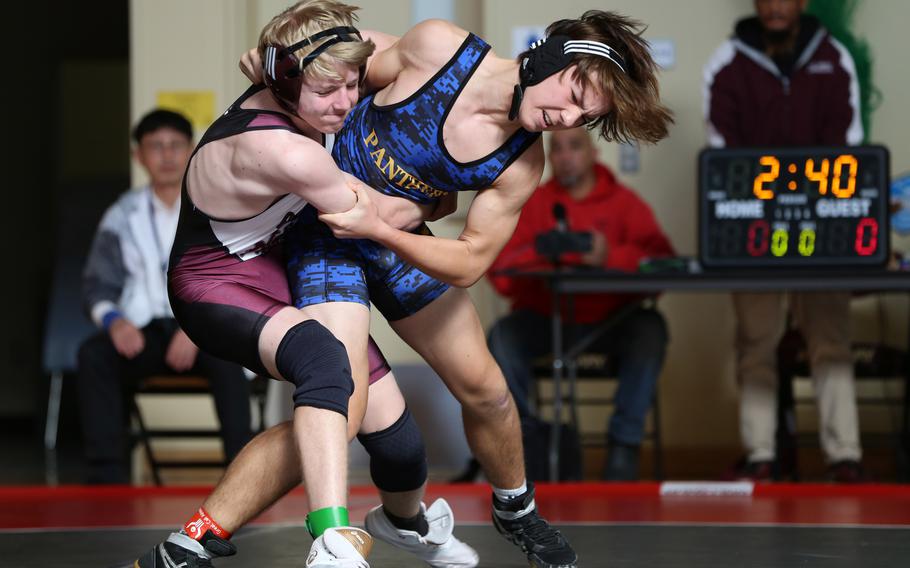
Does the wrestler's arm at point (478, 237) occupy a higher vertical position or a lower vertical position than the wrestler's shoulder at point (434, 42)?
lower

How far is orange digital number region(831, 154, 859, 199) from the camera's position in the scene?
476 centimetres

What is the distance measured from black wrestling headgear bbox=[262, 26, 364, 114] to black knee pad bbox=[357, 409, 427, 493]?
763mm

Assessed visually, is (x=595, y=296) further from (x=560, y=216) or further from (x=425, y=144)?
(x=425, y=144)

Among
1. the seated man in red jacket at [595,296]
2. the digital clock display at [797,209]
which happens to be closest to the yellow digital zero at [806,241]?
the digital clock display at [797,209]

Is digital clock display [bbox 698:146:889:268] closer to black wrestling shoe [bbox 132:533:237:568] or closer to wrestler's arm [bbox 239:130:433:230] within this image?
wrestler's arm [bbox 239:130:433:230]

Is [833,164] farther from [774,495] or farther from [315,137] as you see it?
[315,137]

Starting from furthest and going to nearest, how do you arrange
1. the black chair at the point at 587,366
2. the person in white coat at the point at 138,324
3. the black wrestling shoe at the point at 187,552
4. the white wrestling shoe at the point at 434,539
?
the black chair at the point at 587,366 < the person in white coat at the point at 138,324 < the white wrestling shoe at the point at 434,539 < the black wrestling shoe at the point at 187,552

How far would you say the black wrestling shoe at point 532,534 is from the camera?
292cm

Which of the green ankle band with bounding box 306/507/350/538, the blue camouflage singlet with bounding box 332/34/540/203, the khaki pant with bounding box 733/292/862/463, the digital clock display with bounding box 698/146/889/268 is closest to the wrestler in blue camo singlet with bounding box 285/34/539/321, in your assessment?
the blue camouflage singlet with bounding box 332/34/540/203

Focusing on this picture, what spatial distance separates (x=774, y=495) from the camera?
4.45 metres

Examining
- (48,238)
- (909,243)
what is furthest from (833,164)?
(48,238)

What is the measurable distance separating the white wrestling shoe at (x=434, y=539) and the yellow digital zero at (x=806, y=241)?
218 cm

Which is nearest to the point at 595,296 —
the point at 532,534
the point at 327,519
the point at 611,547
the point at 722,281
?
the point at 722,281

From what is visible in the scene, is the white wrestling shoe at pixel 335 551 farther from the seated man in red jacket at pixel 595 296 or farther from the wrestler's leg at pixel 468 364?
the seated man in red jacket at pixel 595 296
